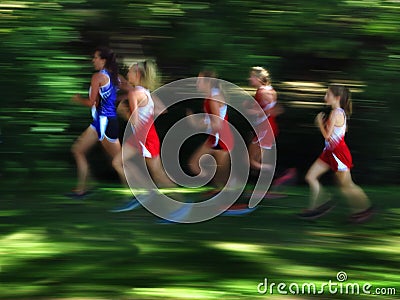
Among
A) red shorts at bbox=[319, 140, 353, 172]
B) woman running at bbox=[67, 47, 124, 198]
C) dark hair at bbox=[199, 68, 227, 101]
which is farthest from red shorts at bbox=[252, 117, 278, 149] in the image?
woman running at bbox=[67, 47, 124, 198]

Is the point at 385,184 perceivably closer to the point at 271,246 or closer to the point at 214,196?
the point at 214,196

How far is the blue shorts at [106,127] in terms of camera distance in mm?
7590

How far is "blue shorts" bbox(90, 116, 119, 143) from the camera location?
759 centimetres

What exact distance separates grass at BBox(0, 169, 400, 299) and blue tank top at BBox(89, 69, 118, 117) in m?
0.75

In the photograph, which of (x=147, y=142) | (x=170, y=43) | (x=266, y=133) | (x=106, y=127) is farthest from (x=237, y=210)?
(x=170, y=43)

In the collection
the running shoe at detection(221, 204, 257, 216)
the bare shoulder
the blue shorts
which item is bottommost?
the running shoe at detection(221, 204, 257, 216)

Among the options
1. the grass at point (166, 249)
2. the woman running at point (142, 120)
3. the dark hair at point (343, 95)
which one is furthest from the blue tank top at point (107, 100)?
the dark hair at point (343, 95)

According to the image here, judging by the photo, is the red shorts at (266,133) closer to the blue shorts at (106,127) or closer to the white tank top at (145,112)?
the white tank top at (145,112)

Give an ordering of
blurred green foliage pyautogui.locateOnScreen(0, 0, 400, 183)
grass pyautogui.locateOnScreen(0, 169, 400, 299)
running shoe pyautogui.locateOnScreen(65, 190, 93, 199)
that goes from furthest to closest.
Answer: running shoe pyautogui.locateOnScreen(65, 190, 93, 199) < blurred green foliage pyautogui.locateOnScreen(0, 0, 400, 183) < grass pyautogui.locateOnScreen(0, 169, 400, 299)

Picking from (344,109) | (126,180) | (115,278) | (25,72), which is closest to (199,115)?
(126,180)

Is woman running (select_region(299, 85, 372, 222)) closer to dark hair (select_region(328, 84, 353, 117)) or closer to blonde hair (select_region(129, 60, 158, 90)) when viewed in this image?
dark hair (select_region(328, 84, 353, 117))

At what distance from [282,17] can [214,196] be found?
207cm

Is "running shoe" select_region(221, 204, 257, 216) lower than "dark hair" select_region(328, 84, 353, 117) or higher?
lower

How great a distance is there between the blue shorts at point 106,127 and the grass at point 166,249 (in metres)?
0.58
